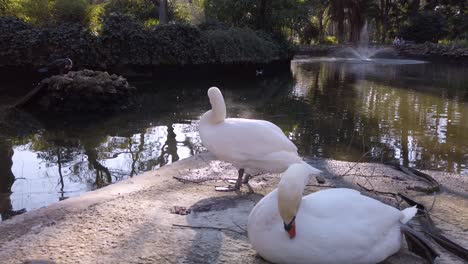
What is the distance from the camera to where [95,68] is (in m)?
14.5

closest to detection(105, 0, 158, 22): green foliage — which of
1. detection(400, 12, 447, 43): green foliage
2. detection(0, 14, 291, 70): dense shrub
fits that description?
detection(0, 14, 291, 70): dense shrub

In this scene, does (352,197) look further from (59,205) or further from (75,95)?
(75,95)

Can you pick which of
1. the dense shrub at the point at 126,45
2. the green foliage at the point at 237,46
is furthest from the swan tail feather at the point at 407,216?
the green foliage at the point at 237,46

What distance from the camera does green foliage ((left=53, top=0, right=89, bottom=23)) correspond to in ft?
51.2

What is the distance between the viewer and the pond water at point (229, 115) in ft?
19.3

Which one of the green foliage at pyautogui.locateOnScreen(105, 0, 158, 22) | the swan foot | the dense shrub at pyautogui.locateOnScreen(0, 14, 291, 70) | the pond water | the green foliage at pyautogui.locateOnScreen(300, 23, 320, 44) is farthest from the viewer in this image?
the green foliage at pyautogui.locateOnScreen(300, 23, 320, 44)

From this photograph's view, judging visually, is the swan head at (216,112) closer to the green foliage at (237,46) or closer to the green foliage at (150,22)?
the green foliage at (237,46)


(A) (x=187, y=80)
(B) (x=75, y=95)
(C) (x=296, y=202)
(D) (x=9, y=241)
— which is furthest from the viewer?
(A) (x=187, y=80)

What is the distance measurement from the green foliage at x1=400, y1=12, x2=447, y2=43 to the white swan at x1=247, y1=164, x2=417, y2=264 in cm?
3426

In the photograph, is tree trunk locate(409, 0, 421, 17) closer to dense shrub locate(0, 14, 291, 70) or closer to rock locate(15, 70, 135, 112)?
dense shrub locate(0, 14, 291, 70)

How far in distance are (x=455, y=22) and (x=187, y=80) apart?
26.5 meters

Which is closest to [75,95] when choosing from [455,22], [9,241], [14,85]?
[14,85]

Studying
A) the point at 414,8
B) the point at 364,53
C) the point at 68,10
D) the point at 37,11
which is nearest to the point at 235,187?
the point at 68,10

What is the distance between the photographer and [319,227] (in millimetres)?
2582
